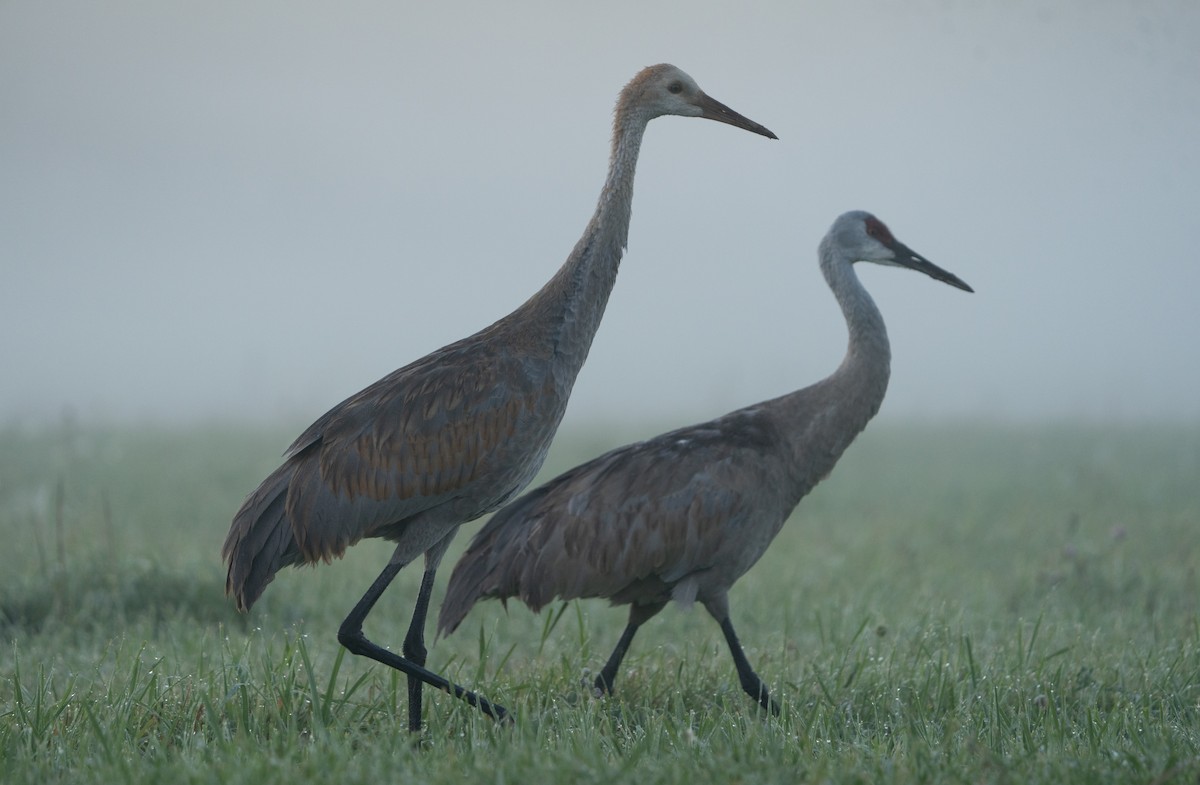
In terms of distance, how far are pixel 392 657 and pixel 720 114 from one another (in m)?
2.50

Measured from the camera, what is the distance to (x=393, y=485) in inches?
177

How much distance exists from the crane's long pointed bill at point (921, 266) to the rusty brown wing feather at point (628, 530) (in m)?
1.50

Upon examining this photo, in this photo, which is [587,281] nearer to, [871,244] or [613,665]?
[613,665]

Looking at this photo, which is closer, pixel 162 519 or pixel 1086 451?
pixel 162 519

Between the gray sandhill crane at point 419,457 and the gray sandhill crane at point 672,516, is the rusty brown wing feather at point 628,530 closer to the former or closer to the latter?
the gray sandhill crane at point 672,516

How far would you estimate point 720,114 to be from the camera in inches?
204

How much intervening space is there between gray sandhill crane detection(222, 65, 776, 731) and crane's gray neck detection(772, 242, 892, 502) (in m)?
1.12

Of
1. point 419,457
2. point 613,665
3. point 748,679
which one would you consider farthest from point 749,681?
point 419,457

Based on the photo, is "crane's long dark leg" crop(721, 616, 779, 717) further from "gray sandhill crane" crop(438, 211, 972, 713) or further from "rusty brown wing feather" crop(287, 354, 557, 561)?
"rusty brown wing feather" crop(287, 354, 557, 561)

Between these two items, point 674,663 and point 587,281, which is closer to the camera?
point 587,281

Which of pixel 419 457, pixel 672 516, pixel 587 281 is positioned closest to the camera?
pixel 419 457

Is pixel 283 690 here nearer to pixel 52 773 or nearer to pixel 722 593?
pixel 52 773

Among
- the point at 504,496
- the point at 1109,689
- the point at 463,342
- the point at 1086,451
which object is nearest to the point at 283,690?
the point at 504,496

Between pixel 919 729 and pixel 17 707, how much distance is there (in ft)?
9.64
